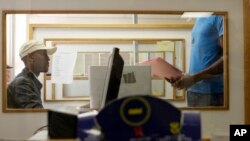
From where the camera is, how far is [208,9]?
2.28 metres

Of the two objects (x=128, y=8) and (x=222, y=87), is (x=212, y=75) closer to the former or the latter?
(x=222, y=87)

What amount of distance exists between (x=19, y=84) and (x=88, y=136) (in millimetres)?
1627

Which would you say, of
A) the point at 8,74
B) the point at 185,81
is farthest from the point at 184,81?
the point at 8,74

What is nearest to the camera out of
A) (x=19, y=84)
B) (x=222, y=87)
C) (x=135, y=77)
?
(x=135, y=77)

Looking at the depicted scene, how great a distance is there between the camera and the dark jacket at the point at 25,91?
214 cm

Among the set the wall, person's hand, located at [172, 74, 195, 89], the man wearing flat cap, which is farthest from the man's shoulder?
person's hand, located at [172, 74, 195, 89]

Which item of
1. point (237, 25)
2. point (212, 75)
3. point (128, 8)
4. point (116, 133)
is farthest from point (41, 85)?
point (116, 133)

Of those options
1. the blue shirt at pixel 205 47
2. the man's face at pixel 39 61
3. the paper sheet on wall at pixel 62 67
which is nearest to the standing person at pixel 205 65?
the blue shirt at pixel 205 47

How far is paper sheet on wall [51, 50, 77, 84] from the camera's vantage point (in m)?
2.23

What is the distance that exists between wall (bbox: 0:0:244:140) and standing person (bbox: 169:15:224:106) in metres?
0.08

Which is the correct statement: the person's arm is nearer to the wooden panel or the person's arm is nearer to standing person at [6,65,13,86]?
the wooden panel

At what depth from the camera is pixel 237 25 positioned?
230cm

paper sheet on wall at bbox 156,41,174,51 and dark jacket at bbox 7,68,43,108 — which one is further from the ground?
paper sheet on wall at bbox 156,41,174,51

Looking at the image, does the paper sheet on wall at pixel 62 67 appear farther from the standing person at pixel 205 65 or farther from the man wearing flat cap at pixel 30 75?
the standing person at pixel 205 65
